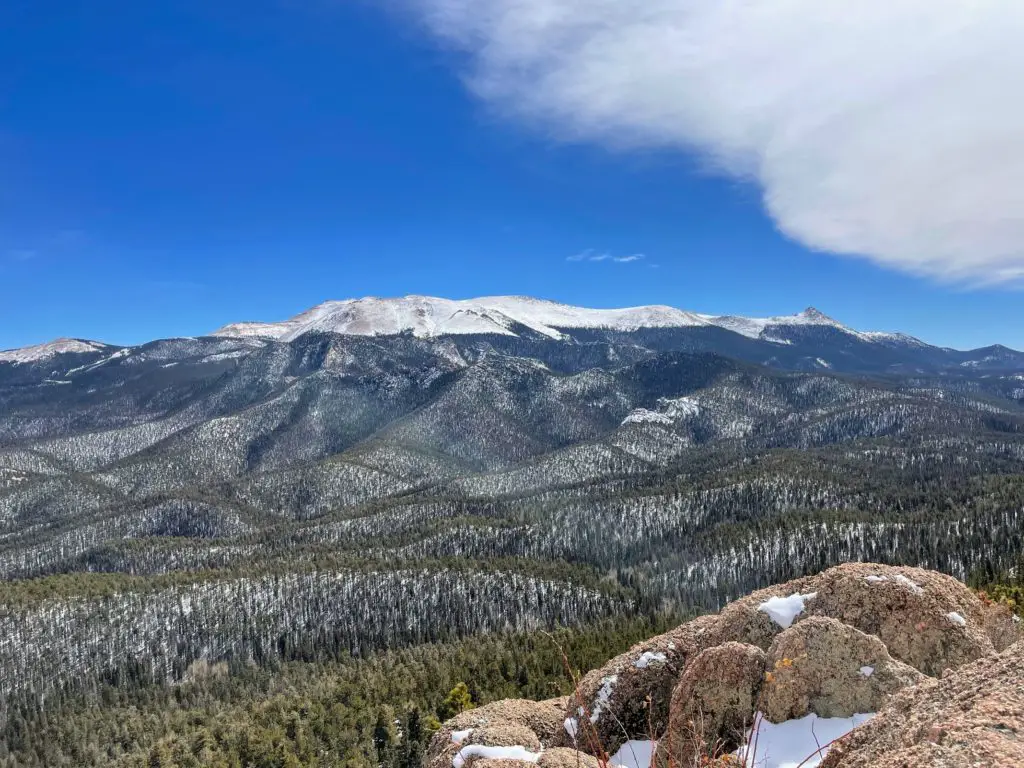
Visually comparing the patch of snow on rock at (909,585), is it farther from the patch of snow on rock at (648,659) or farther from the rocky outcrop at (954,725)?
the rocky outcrop at (954,725)

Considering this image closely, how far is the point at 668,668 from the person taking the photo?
24312 mm

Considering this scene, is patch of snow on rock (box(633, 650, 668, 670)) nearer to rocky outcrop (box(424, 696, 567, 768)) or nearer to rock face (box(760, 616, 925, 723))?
rocky outcrop (box(424, 696, 567, 768))

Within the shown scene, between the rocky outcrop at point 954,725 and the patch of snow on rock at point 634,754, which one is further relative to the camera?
the patch of snow on rock at point 634,754

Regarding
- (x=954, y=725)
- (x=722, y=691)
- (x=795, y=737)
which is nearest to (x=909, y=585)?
(x=795, y=737)

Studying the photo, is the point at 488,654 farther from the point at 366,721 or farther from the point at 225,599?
the point at 225,599

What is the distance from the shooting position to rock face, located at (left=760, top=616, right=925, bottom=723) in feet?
61.3

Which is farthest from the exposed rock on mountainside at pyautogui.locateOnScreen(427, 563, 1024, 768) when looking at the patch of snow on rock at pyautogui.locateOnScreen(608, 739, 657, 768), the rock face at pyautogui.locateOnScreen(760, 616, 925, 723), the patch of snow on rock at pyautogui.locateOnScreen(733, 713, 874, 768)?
the patch of snow on rock at pyautogui.locateOnScreen(608, 739, 657, 768)

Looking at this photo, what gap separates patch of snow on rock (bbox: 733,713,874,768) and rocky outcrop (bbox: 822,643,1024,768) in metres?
4.39

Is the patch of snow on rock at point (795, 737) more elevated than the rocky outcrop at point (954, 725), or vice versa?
the rocky outcrop at point (954, 725)

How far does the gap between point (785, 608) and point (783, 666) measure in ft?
30.0

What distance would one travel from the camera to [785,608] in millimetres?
24156

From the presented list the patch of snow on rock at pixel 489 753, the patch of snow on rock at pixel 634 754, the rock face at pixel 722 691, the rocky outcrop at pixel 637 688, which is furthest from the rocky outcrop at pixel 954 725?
the rocky outcrop at pixel 637 688

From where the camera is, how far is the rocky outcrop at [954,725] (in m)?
8.51

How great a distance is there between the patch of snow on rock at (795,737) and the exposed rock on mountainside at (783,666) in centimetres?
16
